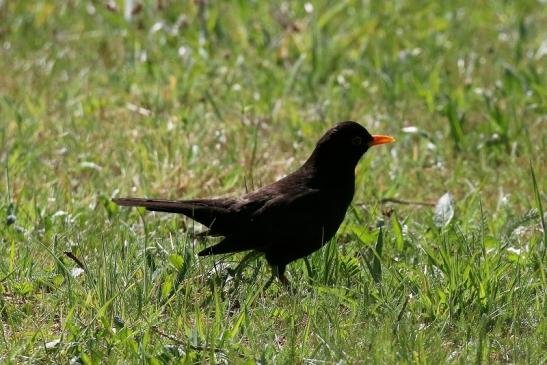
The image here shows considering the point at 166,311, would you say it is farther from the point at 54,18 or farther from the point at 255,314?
the point at 54,18

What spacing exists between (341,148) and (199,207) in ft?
2.58

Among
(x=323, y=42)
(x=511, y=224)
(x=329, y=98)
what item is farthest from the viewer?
(x=323, y=42)

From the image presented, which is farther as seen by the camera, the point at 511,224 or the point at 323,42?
the point at 323,42

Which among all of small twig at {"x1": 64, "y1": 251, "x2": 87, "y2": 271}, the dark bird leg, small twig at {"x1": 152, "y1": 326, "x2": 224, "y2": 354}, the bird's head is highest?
the bird's head

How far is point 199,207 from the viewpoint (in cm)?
532

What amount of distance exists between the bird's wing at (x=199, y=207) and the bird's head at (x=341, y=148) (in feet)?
1.67

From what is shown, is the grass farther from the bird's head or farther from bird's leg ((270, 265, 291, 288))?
the bird's head

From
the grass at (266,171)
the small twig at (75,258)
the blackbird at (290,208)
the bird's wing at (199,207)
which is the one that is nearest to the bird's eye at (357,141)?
the blackbird at (290,208)

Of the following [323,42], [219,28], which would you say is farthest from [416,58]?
[219,28]

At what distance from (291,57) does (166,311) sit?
406cm

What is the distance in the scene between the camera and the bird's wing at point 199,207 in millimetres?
5266

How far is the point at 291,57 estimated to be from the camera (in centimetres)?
850

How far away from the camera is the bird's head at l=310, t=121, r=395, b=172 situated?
5.55 m

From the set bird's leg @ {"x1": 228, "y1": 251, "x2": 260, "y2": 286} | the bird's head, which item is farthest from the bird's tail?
the bird's head
